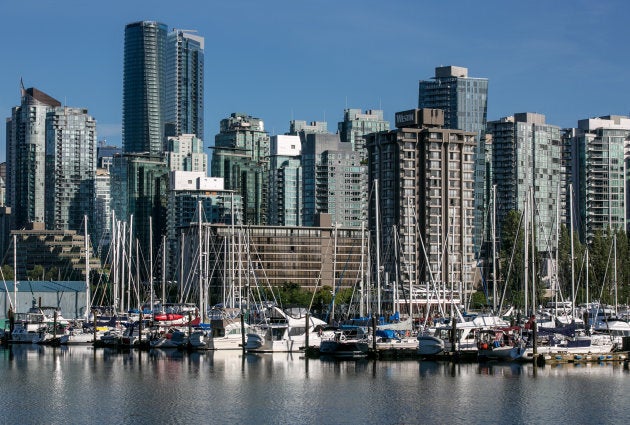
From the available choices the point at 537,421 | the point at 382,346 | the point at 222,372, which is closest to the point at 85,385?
the point at 222,372

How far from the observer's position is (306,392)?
79812 millimetres

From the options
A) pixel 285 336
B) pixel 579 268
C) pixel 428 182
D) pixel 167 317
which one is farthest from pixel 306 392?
pixel 428 182

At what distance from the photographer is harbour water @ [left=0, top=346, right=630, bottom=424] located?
69750mm

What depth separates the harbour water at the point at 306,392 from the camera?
69.8 m

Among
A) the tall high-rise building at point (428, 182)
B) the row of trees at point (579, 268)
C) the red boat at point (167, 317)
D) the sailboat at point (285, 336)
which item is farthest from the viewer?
the tall high-rise building at point (428, 182)

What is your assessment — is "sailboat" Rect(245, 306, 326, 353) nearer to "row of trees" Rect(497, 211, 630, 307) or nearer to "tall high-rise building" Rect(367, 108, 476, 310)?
"row of trees" Rect(497, 211, 630, 307)

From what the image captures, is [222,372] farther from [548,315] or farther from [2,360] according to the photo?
[548,315]

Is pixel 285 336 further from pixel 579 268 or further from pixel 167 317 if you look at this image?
pixel 579 268

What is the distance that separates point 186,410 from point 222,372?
20762mm

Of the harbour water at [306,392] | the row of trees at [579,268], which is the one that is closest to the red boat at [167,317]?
the harbour water at [306,392]

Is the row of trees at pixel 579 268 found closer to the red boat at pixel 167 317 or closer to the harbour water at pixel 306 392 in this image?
the red boat at pixel 167 317

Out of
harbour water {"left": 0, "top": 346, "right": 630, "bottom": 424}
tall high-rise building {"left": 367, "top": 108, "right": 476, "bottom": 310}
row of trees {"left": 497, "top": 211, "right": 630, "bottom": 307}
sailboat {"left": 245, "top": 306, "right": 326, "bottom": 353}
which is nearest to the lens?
harbour water {"left": 0, "top": 346, "right": 630, "bottom": 424}

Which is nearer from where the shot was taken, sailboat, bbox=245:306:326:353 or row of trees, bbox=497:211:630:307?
sailboat, bbox=245:306:326:353

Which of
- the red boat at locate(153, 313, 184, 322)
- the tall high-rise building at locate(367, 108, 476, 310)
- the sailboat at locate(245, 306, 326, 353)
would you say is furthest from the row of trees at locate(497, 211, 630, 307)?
the red boat at locate(153, 313, 184, 322)
